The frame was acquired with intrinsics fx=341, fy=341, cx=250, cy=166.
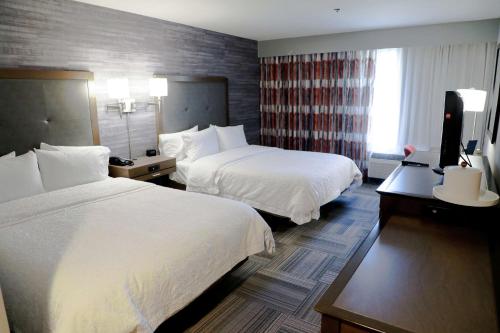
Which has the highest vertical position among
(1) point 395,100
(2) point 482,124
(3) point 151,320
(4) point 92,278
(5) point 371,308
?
(1) point 395,100

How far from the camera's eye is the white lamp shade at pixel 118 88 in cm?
360

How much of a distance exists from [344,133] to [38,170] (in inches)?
167

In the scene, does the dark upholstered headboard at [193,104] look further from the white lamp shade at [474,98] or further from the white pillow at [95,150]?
the white lamp shade at [474,98]

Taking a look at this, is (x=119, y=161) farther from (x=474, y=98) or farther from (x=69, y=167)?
(x=474, y=98)

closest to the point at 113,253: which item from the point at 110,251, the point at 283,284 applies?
the point at 110,251

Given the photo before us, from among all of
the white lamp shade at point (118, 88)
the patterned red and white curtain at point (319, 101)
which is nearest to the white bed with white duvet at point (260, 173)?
the white lamp shade at point (118, 88)

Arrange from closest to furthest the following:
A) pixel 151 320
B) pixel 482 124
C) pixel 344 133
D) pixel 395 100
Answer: pixel 151 320
pixel 482 124
pixel 395 100
pixel 344 133

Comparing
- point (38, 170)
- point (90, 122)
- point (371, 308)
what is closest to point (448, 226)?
point (371, 308)

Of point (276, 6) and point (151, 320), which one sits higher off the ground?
point (276, 6)

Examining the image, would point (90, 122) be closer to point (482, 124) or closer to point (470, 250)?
point (470, 250)

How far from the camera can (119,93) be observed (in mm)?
3623

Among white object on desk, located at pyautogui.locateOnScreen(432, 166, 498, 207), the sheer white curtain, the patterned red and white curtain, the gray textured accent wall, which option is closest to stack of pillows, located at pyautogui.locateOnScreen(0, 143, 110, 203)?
the gray textured accent wall

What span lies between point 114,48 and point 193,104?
1.33 m

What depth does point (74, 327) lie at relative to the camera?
1.46 metres
